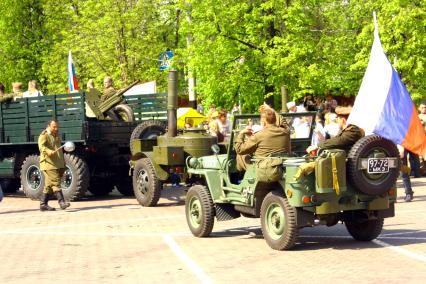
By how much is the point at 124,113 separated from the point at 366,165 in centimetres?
1005

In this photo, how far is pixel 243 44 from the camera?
2697cm

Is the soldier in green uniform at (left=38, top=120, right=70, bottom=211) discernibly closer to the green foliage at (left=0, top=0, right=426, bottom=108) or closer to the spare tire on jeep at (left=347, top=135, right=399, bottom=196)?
the spare tire on jeep at (left=347, top=135, right=399, bottom=196)

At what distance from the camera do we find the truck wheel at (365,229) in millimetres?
11156

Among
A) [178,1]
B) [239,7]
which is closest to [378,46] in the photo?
[239,7]

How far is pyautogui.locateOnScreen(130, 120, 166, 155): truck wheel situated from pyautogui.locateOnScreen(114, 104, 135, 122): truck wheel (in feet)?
3.36

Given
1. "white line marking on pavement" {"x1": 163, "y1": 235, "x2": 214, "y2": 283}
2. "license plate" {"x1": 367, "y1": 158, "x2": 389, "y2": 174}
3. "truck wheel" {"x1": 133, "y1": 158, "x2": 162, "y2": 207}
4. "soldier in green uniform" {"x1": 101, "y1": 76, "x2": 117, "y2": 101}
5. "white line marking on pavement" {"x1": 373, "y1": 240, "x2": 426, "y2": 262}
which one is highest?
Answer: "soldier in green uniform" {"x1": 101, "y1": 76, "x2": 117, "y2": 101}

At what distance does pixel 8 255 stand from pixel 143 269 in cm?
221

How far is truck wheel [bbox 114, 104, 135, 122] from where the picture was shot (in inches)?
770

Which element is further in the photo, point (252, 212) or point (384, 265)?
point (252, 212)

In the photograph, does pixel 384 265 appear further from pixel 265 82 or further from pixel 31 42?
pixel 31 42

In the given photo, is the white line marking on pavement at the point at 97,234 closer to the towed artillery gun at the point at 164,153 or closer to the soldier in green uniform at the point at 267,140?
the soldier in green uniform at the point at 267,140

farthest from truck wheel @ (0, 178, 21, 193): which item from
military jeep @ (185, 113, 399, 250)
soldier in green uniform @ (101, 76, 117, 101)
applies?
military jeep @ (185, 113, 399, 250)

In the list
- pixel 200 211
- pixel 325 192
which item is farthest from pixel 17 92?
pixel 325 192

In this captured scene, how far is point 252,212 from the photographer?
11.3 metres
